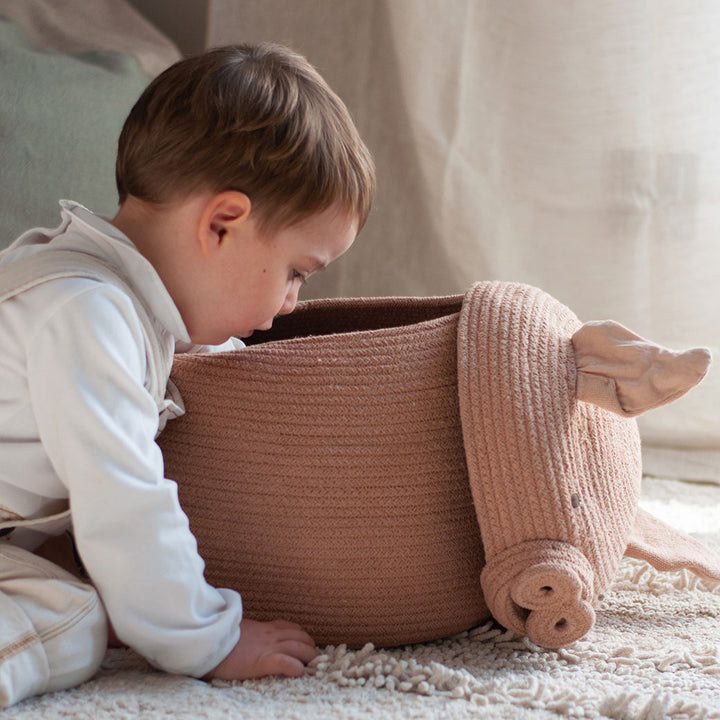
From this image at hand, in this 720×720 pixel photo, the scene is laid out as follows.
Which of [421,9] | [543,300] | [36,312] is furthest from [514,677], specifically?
[421,9]

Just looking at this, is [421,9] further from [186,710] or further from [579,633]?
[186,710]

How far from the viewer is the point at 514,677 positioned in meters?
0.76

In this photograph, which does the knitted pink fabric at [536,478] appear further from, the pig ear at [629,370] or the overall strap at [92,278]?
the overall strap at [92,278]

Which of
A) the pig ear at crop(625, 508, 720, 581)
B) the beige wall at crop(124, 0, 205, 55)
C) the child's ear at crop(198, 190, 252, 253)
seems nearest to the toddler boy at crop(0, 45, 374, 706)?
the child's ear at crop(198, 190, 252, 253)

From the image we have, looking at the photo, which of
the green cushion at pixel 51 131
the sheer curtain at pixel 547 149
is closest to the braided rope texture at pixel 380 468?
the green cushion at pixel 51 131

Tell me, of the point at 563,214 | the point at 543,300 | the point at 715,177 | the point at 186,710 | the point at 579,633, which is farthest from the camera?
the point at 563,214

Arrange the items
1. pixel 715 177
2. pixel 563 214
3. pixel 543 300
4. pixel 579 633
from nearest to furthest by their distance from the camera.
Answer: pixel 579 633 → pixel 543 300 → pixel 715 177 → pixel 563 214

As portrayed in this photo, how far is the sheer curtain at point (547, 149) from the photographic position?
4.65 feet

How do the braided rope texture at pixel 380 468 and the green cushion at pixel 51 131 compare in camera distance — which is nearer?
the braided rope texture at pixel 380 468

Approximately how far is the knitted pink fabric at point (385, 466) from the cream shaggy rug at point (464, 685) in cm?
3

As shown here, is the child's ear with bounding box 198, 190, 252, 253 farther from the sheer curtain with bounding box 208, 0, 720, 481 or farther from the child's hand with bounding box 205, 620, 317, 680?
the sheer curtain with bounding box 208, 0, 720, 481

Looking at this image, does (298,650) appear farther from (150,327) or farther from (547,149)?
(547,149)

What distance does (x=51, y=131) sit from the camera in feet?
4.11

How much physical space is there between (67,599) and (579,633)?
15.2 inches
